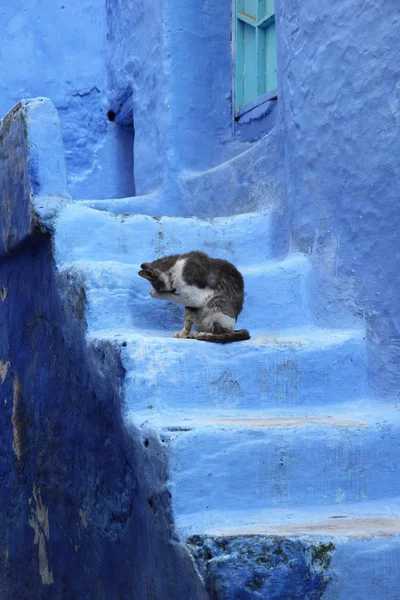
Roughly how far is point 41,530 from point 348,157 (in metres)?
2.66

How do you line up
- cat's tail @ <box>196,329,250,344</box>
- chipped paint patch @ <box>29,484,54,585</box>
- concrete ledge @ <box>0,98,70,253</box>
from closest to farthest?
cat's tail @ <box>196,329,250,344</box> → chipped paint patch @ <box>29,484,54,585</box> → concrete ledge @ <box>0,98,70,253</box>

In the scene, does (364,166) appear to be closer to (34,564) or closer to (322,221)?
(322,221)

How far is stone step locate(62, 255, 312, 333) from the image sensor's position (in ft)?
12.9

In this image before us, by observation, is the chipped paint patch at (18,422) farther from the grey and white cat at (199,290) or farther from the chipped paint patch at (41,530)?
the grey and white cat at (199,290)

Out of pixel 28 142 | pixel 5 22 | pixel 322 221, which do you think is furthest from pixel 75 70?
pixel 322 221

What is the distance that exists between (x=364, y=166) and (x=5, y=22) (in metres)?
5.29

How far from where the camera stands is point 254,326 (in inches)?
168

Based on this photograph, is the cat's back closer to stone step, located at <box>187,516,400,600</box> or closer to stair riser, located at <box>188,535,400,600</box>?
stone step, located at <box>187,516,400,600</box>

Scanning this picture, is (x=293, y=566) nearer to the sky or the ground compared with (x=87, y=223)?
nearer to the ground

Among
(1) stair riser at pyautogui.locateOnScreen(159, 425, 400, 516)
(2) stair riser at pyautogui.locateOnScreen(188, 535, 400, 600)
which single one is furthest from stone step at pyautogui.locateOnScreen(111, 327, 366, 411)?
(2) stair riser at pyautogui.locateOnScreen(188, 535, 400, 600)

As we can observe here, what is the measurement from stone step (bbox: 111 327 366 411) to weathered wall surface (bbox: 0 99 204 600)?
13 cm

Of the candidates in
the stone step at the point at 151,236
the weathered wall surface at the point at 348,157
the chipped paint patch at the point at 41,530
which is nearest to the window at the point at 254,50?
the weathered wall surface at the point at 348,157

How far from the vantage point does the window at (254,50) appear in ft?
19.0

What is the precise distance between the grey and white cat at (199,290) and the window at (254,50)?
2073 mm
